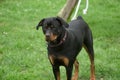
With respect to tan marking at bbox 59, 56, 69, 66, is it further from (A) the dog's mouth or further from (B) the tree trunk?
(B) the tree trunk

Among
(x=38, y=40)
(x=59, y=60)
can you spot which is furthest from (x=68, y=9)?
(x=59, y=60)

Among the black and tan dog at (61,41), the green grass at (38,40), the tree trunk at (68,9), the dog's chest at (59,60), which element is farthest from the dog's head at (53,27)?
the tree trunk at (68,9)

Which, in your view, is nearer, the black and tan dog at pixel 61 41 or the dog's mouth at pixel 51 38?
the dog's mouth at pixel 51 38

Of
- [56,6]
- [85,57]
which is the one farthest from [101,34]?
[56,6]

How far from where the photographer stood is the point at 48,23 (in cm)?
522

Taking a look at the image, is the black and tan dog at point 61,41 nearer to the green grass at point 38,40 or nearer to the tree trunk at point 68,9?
the green grass at point 38,40

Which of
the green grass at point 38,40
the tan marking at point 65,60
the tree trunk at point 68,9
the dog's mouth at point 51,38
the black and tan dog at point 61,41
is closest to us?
the dog's mouth at point 51,38

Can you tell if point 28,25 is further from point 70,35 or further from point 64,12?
point 70,35

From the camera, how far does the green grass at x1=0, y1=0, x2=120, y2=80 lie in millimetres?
7023

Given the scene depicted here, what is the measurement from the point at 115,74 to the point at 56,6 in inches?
299

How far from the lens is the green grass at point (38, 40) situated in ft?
23.0

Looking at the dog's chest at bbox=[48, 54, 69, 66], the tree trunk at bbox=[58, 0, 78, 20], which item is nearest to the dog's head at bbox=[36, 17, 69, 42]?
the dog's chest at bbox=[48, 54, 69, 66]

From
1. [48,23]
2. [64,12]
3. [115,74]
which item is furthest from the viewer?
[64,12]

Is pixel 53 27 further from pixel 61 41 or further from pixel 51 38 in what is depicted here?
pixel 61 41
